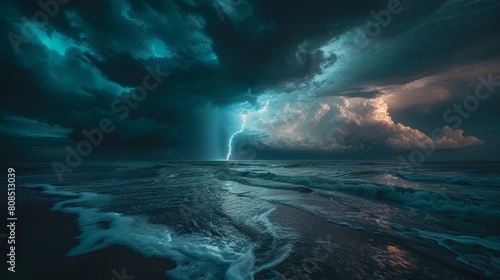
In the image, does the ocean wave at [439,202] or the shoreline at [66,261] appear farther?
the ocean wave at [439,202]

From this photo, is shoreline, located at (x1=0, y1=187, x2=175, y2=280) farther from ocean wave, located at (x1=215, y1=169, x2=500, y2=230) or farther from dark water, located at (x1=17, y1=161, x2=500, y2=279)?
ocean wave, located at (x1=215, y1=169, x2=500, y2=230)

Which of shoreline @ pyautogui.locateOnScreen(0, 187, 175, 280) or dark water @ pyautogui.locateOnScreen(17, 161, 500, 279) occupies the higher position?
shoreline @ pyautogui.locateOnScreen(0, 187, 175, 280)

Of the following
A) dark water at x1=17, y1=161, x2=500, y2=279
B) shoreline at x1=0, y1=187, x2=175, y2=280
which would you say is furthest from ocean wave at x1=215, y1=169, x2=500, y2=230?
shoreline at x1=0, y1=187, x2=175, y2=280

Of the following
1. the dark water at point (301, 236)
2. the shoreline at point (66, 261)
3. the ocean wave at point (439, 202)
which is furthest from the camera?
the ocean wave at point (439, 202)

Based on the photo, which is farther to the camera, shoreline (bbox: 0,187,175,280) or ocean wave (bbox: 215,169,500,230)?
ocean wave (bbox: 215,169,500,230)

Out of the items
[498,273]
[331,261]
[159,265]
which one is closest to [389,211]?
[498,273]

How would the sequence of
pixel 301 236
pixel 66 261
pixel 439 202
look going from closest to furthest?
pixel 66 261 → pixel 301 236 → pixel 439 202

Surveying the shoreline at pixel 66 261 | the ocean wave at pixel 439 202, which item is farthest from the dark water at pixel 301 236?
the shoreline at pixel 66 261

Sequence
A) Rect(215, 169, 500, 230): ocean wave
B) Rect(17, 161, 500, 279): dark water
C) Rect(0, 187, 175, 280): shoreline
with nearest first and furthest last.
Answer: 1. Rect(0, 187, 175, 280): shoreline
2. Rect(17, 161, 500, 279): dark water
3. Rect(215, 169, 500, 230): ocean wave

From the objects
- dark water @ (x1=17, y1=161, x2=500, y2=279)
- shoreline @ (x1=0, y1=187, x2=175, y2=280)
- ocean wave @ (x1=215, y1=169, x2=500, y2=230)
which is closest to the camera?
shoreline @ (x1=0, y1=187, x2=175, y2=280)

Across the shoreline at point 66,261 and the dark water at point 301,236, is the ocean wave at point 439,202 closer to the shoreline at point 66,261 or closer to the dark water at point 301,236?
the dark water at point 301,236

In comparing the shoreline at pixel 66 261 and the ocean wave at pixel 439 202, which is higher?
the shoreline at pixel 66 261

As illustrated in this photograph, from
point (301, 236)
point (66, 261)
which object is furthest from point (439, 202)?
point (66, 261)

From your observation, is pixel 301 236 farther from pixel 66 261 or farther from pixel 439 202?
pixel 439 202
